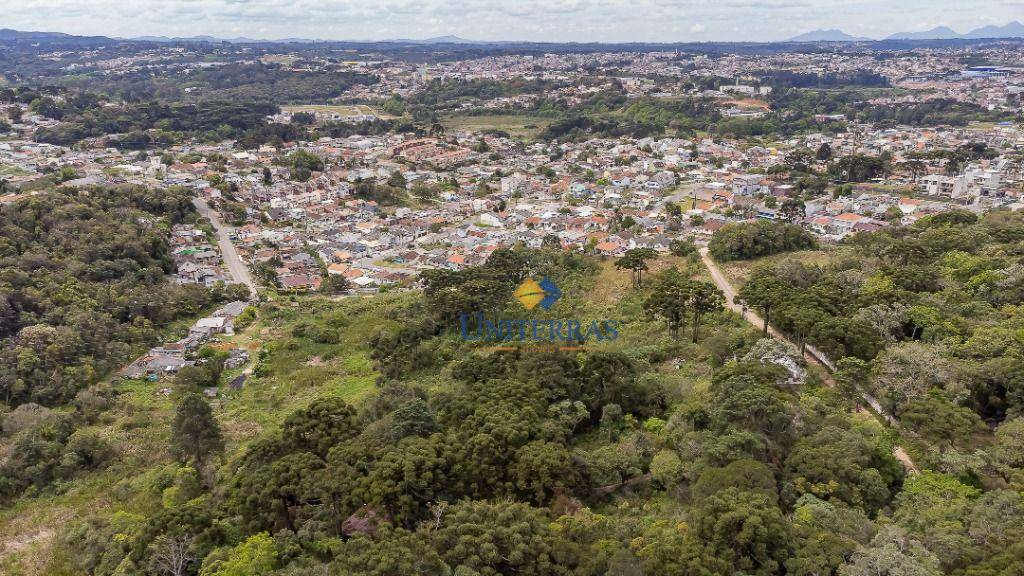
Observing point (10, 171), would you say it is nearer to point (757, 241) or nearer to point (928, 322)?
point (757, 241)

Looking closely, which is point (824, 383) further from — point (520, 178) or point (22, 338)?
point (520, 178)

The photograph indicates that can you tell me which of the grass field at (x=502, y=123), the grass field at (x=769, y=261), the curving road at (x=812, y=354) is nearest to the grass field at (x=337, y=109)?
the grass field at (x=502, y=123)

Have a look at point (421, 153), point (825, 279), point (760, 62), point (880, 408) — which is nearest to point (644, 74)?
point (760, 62)

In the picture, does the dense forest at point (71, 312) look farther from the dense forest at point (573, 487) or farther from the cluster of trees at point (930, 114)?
the cluster of trees at point (930, 114)

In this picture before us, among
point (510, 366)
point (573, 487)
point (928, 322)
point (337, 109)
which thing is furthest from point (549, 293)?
point (337, 109)

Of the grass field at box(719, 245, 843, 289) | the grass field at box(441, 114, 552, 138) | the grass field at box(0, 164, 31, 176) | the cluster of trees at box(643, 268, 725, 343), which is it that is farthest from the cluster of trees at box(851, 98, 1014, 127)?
the grass field at box(0, 164, 31, 176)
